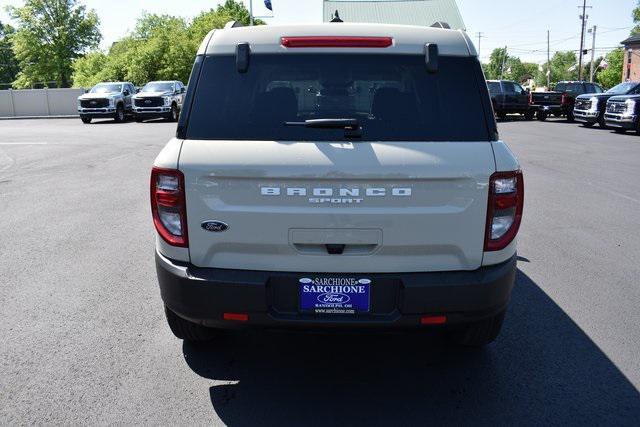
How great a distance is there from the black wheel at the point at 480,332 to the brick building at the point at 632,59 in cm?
8499

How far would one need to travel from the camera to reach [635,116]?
2153cm

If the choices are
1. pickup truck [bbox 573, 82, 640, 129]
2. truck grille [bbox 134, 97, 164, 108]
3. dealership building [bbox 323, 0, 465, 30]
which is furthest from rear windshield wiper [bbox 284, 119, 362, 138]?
truck grille [bbox 134, 97, 164, 108]

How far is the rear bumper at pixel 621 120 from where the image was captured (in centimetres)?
2159

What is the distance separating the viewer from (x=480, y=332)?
3547 millimetres

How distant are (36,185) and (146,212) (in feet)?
11.8

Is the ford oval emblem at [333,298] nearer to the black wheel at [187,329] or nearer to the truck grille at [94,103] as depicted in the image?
the black wheel at [187,329]

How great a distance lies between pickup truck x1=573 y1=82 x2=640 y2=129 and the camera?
23734mm

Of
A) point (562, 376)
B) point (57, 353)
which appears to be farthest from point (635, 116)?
point (57, 353)

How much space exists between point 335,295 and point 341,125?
0.86 m

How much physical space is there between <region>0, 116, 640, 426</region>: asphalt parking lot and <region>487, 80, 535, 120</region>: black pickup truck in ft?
79.8

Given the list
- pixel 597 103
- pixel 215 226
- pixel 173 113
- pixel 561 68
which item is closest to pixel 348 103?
pixel 215 226

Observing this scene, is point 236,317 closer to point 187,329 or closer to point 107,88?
point 187,329

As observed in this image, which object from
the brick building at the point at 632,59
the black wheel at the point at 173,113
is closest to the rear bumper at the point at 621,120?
the black wheel at the point at 173,113

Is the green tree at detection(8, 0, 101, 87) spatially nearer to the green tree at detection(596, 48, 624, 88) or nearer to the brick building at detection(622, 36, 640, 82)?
the brick building at detection(622, 36, 640, 82)
